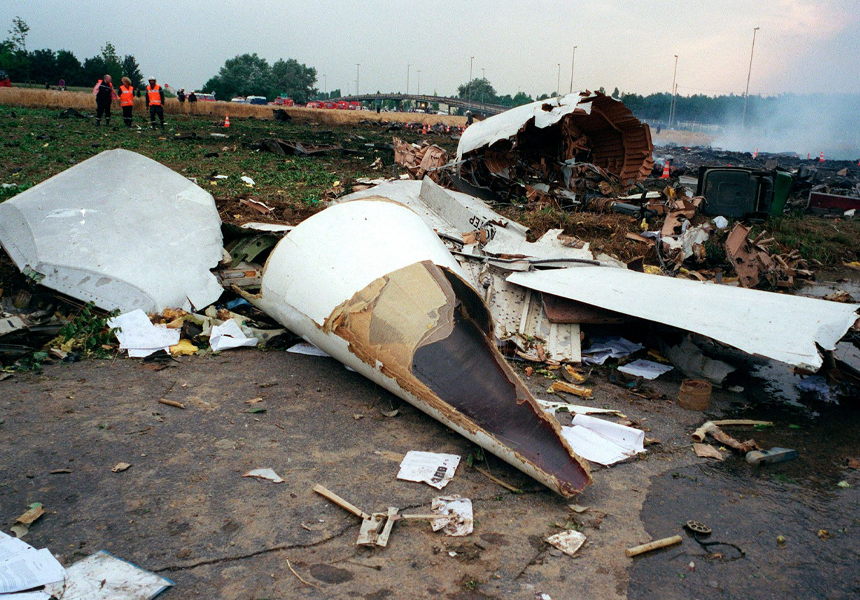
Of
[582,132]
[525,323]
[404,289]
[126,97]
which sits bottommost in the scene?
[525,323]

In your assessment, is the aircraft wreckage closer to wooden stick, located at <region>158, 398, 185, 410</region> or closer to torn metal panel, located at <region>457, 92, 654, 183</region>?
wooden stick, located at <region>158, 398, 185, 410</region>

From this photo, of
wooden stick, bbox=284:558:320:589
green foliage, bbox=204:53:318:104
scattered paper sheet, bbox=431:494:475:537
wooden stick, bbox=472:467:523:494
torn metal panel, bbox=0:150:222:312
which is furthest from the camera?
green foliage, bbox=204:53:318:104

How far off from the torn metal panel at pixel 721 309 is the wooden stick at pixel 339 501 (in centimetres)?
285

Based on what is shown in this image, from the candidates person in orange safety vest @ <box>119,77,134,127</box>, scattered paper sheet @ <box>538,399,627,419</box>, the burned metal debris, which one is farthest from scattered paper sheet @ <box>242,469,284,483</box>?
person in orange safety vest @ <box>119,77,134,127</box>

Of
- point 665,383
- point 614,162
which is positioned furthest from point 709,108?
point 665,383

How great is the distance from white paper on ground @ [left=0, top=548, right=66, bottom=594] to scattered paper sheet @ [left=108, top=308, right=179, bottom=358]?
7.95 ft

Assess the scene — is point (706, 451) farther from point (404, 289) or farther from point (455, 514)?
point (404, 289)

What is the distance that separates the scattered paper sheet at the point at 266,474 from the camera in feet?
10.3

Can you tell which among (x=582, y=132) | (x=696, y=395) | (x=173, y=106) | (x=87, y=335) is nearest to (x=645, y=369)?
(x=696, y=395)

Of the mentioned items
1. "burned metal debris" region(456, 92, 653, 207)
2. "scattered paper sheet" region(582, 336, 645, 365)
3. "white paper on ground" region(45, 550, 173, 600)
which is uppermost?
"burned metal debris" region(456, 92, 653, 207)

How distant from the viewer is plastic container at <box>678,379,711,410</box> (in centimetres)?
431

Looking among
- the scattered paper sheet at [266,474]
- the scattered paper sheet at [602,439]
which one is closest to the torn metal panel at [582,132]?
the scattered paper sheet at [602,439]

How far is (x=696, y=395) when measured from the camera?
14.1ft

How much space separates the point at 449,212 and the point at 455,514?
5.13m
